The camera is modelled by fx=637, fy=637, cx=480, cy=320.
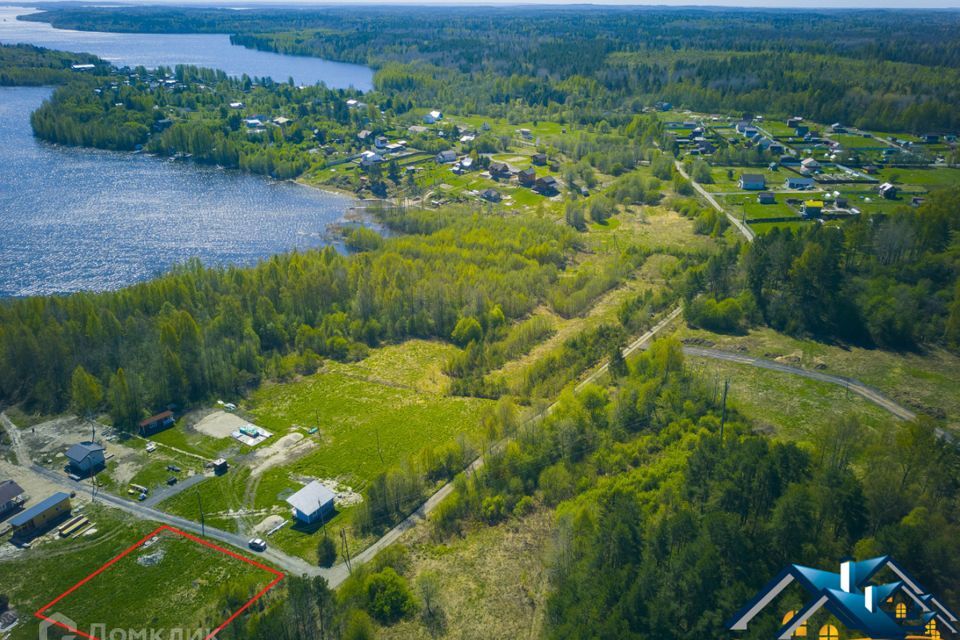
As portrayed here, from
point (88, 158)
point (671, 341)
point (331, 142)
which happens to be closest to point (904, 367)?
point (671, 341)

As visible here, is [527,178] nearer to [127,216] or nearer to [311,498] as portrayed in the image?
[127,216]

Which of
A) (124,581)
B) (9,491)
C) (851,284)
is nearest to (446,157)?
(851,284)

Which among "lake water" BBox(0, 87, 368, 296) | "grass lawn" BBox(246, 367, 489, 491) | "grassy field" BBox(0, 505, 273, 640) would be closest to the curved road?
"grass lawn" BBox(246, 367, 489, 491)

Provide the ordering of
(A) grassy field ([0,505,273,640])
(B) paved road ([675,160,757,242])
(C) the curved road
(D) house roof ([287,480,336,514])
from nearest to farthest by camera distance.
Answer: (A) grassy field ([0,505,273,640]) → (D) house roof ([287,480,336,514]) → (C) the curved road → (B) paved road ([675,160,757,242])

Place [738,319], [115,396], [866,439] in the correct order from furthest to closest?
1. [738,319]
2. [115,396]
3. [866,439]

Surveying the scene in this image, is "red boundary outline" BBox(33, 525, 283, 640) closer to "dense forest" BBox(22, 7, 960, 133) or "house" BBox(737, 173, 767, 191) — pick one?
"house" BBox(737, 173, 767, 191)

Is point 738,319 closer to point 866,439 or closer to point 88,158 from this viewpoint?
point 866,439
